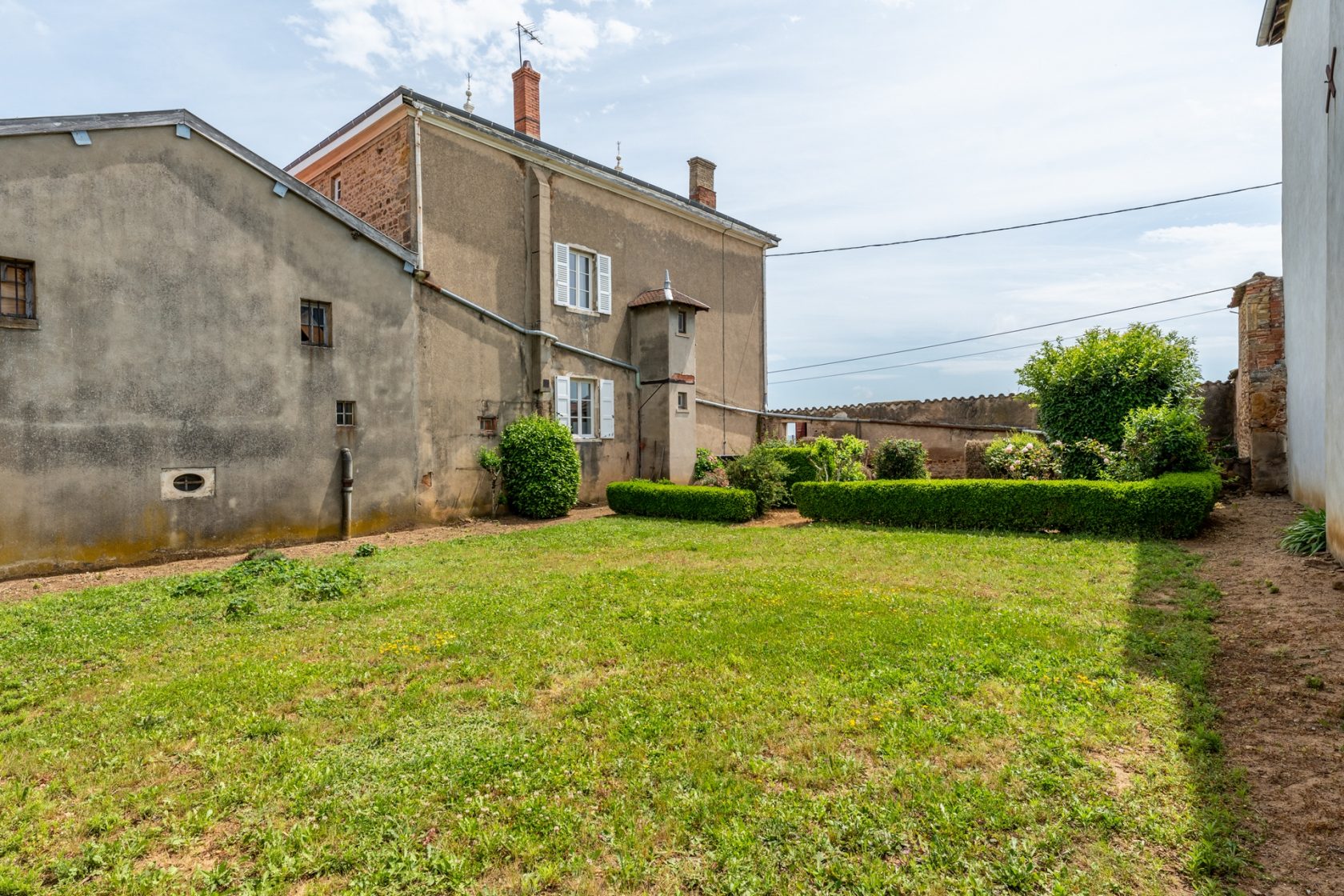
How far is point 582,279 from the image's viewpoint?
1573 cm

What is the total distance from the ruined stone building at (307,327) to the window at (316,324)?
3cm

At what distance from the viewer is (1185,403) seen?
12.7 meters

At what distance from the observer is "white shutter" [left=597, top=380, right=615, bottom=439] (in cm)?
1549

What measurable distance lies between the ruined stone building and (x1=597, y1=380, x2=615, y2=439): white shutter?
5 cm

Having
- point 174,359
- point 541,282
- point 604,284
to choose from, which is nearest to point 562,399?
point 541,282

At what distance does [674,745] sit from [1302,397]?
11.8 meters

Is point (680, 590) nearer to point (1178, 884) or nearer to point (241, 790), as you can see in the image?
point (241, 790)

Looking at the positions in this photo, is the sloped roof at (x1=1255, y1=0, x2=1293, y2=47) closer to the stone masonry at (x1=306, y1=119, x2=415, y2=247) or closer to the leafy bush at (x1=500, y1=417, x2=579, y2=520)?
the leafy bush at (x1=500, y1=417, x2=579, y2=520)

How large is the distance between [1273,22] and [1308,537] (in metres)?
9.88

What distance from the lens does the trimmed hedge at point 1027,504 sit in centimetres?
927

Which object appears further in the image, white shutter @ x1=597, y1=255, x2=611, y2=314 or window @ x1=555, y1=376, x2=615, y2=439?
white shutter @ x1=597, y1=255, x2=611, y2=314

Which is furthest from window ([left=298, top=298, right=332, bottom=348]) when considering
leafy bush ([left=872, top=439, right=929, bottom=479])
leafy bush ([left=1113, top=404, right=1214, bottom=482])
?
leafy bush ([left=1113, top=404, right=1214, bottom=482])


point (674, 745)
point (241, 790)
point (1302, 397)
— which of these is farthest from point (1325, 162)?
point (241, 790)

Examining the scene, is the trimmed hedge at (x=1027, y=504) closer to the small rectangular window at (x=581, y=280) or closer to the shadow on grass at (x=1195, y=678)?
the shadow on grass at (x=1195, y=678)
